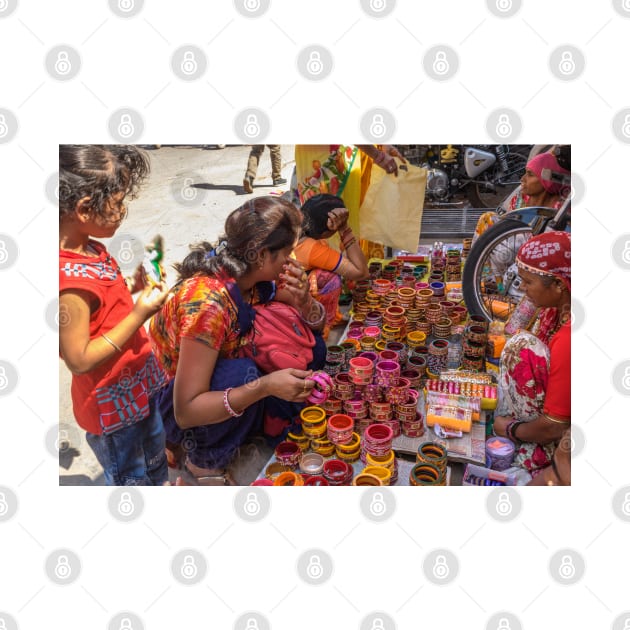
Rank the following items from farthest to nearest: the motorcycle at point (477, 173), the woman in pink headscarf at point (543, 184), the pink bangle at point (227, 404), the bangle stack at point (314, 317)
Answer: the motorcycle at point (477, 173) → the woman in pink headscarf at point (543, 184) → the bangle stack at point (314, 317) → the pink bangle at point (227, 404)

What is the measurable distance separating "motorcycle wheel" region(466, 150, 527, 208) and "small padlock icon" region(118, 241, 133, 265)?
187 inches

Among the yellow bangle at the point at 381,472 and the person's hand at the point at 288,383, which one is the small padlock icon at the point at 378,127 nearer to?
the person's hand at the point at 288,383

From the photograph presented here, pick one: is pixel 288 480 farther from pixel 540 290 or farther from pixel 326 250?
pixel 326 250

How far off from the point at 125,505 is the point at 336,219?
222 cm

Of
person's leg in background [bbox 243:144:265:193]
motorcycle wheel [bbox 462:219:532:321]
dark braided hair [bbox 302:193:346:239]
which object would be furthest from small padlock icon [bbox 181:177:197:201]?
motorcycle wheel [bbox 462:219:532:321]

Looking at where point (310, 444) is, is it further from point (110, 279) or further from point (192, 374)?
point (110, 279)

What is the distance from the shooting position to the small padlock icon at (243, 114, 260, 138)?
91.4 inches

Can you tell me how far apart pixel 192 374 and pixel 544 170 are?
2.77m

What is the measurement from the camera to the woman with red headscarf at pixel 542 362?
2.41 meters

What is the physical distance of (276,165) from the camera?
285 centimetres

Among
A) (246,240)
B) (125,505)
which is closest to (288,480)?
(125,505)

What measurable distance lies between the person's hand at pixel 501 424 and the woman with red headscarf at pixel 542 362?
0.01 metres

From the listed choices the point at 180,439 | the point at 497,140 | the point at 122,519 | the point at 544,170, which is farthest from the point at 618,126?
the point at 122,519

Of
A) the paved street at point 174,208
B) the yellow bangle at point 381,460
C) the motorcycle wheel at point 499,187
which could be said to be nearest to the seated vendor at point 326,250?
the paved street at point 174,208
